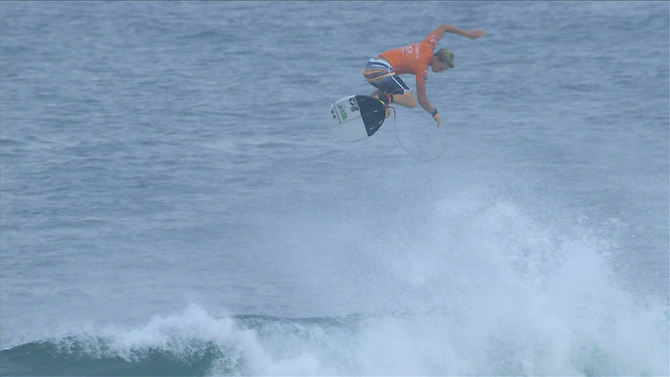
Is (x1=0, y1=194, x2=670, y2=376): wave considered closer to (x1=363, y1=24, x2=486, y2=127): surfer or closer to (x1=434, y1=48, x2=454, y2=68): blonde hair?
(x1=363, y1=24, x2=486, y2=127): surfer

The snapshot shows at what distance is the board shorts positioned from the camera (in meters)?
12.8

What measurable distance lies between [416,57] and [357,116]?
1302 millimetres

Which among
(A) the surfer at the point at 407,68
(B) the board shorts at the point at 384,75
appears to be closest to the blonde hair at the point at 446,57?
(A) the surfer at the point at 407,68

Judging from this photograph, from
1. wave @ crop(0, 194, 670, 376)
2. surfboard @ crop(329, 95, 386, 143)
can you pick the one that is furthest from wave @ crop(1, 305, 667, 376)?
surfboard @ crop(329, 95, 386, 143)

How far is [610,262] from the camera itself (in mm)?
18203

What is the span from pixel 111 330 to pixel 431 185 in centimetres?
911

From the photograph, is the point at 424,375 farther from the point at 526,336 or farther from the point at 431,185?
the point at 431,185

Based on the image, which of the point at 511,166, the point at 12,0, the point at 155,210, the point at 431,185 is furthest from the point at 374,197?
the point at 12,0

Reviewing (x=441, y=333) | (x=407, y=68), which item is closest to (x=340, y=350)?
(x=441, y=333)

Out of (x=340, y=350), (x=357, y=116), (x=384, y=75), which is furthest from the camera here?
(x=340, y=350)

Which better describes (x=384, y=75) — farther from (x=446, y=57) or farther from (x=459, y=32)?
(x=459, y=32)

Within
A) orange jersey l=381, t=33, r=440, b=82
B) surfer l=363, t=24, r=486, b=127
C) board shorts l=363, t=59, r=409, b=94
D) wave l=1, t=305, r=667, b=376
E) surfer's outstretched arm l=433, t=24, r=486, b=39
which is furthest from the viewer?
wave l=1, t=305, r=667, b=376

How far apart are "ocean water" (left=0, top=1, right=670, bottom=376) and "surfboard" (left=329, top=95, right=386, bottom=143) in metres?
4.55

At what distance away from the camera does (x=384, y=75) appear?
12.8m
